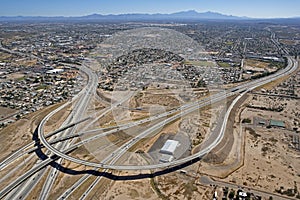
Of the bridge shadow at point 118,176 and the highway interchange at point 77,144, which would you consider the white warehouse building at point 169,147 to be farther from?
the highway interchange at point 77,144

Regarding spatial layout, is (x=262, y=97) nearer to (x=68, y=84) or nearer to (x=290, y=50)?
(x=68, y=84)

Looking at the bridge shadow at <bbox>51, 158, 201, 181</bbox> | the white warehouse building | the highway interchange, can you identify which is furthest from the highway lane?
the white warehouse building

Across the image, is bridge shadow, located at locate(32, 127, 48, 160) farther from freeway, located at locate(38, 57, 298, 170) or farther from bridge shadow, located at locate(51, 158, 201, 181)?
bridge shadow, located at locate(51, 158, 201, 181)

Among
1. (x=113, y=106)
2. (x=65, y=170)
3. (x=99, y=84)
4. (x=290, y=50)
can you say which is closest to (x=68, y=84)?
(x=99, y=84)

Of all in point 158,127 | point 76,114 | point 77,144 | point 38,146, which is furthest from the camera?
point 76,114

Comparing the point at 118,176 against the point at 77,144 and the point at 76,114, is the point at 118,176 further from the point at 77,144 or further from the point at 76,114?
the point at 76,114

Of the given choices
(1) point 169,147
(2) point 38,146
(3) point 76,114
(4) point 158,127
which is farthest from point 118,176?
(3) point 76,114

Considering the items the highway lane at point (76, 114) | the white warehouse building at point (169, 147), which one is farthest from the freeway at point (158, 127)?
the white warehouse building at point (169, 147)

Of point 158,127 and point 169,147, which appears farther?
point 158,127
